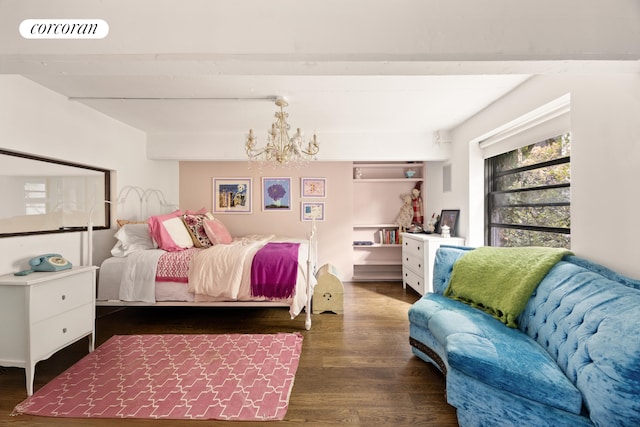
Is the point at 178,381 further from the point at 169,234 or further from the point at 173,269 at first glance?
the point at 169,234

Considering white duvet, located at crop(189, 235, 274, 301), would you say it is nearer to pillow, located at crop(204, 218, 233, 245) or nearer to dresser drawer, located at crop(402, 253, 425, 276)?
pillow, located at crop(204, 218, 233, 245)

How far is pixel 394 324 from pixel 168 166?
13.9 feet

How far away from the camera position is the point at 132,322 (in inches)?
122

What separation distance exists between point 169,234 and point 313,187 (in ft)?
7.78

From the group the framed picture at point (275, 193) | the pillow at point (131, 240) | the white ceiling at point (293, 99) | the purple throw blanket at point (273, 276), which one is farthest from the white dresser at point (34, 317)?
the framed picture at point (275, 193)

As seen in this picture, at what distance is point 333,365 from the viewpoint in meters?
2.20

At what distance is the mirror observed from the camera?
2244mm

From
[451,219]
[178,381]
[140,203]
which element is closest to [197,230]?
[140,203]

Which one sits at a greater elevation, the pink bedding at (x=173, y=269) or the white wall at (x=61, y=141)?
the white wall at (x=61, y=141)

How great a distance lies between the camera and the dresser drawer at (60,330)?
1.92 m

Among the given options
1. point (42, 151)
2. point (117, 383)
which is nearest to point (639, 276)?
point (117, 383)

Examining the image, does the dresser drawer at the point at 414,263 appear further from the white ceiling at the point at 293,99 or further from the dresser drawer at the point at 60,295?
the dresser drawer at the point at 60,295

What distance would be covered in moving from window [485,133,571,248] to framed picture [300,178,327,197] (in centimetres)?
242

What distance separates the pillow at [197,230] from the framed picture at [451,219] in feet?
10.6
